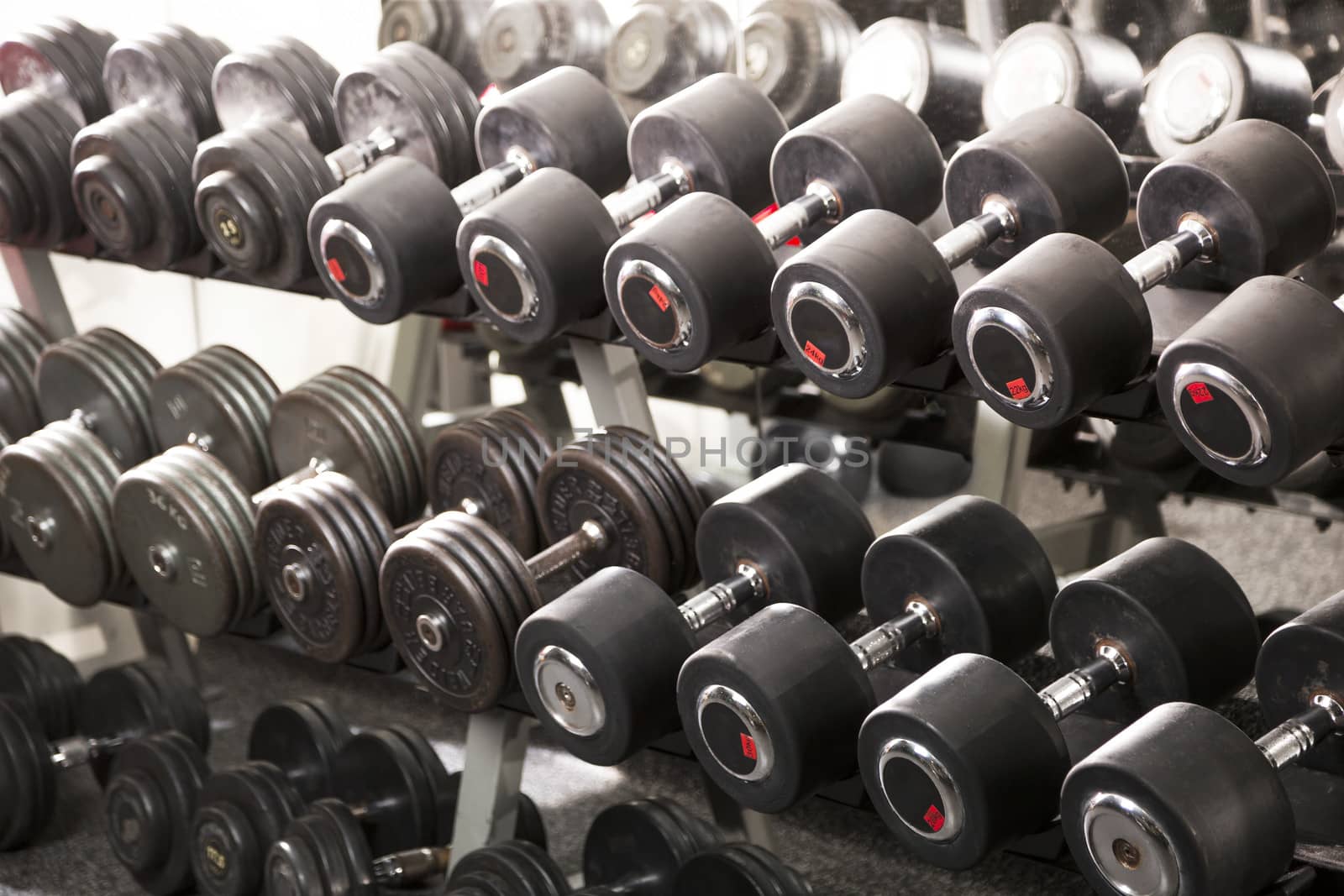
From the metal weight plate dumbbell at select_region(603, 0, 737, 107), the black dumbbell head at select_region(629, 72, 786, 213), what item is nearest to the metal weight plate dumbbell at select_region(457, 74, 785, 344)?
the black dumbbell head at select_region(629, 72, 786, 213)

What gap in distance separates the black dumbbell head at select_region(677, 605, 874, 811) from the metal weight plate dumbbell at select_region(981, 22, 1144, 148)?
870 mm

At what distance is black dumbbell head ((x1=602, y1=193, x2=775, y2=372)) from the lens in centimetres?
171

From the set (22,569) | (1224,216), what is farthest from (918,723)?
(22,569)

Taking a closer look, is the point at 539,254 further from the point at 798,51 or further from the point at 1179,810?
the point at 1179,810

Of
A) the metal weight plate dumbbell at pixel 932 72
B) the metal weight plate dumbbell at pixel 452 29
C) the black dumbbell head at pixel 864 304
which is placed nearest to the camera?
the black dumbbell head at pixel 864 304

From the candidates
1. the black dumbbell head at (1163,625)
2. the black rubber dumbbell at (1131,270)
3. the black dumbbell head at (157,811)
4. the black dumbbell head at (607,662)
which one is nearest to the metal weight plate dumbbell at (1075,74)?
the black rubber dumbbell at (1131,270)

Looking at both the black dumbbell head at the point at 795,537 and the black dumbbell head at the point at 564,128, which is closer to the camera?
the black dumbbell head at the point at 795,537

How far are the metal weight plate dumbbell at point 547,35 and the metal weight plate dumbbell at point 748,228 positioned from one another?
32.1 inches

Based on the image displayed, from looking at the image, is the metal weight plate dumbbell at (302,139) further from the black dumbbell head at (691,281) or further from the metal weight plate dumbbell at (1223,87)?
the metal weight plate dumbbell at (1223,87)

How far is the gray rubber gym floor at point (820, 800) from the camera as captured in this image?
7.91ft

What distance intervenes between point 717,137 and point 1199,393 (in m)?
0.80

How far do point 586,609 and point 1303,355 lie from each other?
81cm

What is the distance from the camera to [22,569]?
8.58ft

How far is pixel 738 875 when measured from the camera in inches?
76.3
